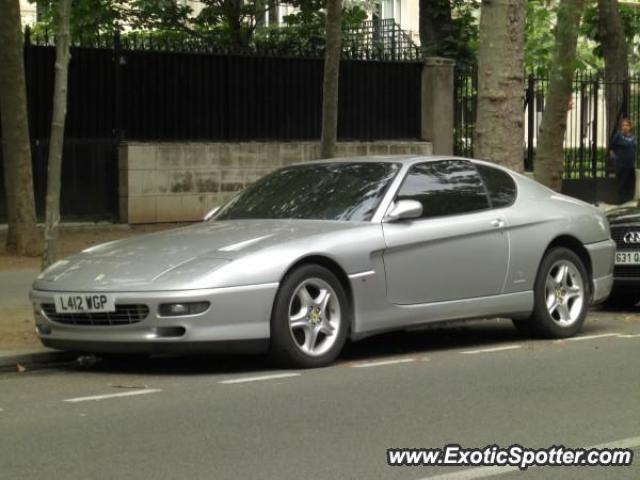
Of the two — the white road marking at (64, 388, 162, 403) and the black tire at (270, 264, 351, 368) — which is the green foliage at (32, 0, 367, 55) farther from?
the white road marking at (64, 388, 162, 403)

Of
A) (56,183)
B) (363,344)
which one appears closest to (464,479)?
(363,344)

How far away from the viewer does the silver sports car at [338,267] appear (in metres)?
8.48

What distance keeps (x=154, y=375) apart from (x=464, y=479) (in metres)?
3.46

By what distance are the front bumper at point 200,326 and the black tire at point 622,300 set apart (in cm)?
572

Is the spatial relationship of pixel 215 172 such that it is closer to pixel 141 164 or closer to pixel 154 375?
pixel 141 164

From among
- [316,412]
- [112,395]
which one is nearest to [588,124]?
[112,395]

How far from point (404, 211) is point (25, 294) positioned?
4.98 metres

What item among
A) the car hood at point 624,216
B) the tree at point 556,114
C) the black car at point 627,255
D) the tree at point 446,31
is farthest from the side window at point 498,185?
the tree at point 446,31

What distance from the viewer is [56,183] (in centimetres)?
1070

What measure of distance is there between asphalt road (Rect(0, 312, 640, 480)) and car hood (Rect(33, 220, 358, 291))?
2.19 feet

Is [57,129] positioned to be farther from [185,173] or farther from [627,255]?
[185,173]

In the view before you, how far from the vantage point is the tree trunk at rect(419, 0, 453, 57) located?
1048 inches

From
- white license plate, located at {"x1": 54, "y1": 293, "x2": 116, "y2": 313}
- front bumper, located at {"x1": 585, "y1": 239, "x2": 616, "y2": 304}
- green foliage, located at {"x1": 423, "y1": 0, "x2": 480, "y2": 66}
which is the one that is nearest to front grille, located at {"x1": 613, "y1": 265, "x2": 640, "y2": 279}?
front bumper, located at {"x1": 585, "y1": 239, "x2": 616, "y2": 304}

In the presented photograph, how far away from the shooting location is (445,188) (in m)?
10.1
